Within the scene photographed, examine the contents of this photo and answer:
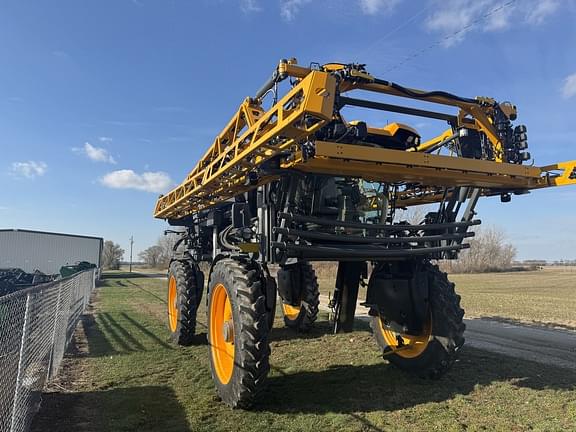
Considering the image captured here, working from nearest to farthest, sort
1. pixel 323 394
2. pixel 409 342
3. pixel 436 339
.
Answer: pixel 323 394
pixel 436 339
pixel 409 342

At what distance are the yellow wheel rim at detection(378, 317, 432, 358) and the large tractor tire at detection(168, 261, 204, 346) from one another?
3.56 m

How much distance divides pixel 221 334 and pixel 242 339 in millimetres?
1152

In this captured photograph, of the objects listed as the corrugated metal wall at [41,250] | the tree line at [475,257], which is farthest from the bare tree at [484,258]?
the corrugated metal wall at [41,250]

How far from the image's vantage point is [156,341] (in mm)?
8992

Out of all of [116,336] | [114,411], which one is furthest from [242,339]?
[116,336]

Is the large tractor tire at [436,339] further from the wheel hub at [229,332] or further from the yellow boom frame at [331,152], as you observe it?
the wheel hub at [229,332]

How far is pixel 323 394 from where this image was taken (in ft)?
18.3

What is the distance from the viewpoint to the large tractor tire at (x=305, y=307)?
9.66 m

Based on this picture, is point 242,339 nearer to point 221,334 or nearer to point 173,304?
point 221,334

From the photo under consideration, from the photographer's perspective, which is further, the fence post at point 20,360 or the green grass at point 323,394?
the green grass at point 323,394

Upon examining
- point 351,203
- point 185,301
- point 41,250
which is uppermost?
point 351,203

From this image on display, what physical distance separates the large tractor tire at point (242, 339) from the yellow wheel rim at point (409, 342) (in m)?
2.35

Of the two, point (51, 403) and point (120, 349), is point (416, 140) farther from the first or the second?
point (120, 349)

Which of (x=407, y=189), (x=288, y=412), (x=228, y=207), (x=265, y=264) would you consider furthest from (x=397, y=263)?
(x=228, y=207)
